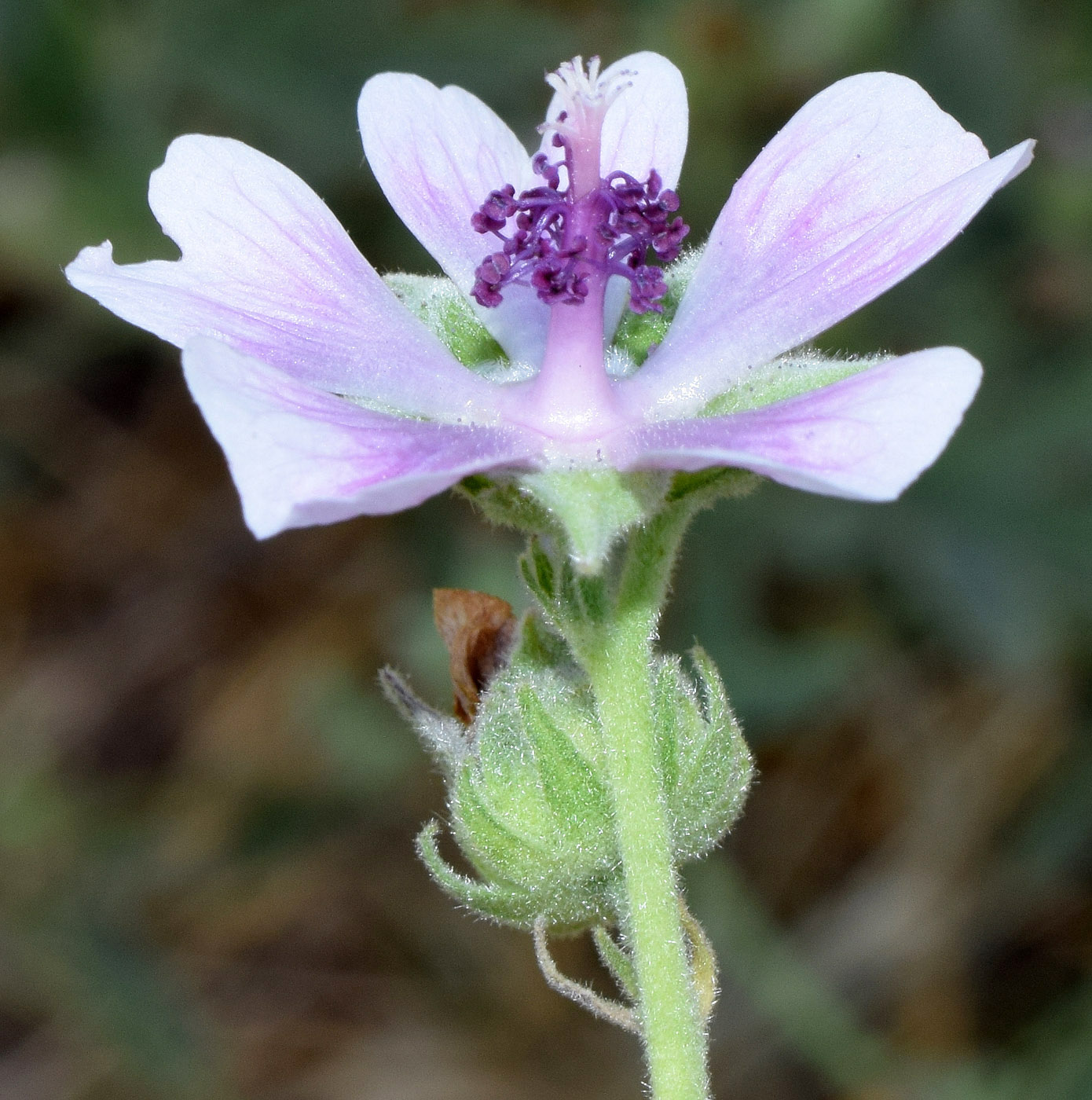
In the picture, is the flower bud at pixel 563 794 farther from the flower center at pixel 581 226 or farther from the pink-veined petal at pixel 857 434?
the flower center at pixel 581 226

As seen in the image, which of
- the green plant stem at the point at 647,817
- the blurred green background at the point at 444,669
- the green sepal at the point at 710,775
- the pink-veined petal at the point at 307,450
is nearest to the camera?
the pink-veined petal at the point at 307,450

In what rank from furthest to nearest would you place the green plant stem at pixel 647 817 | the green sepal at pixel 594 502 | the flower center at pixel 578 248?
the flower center at pixel 578 248 < the green plant stem at pixel 647 817 < the green sepal at pixel 594 502

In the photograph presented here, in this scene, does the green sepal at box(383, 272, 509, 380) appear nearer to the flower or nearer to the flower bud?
the flower

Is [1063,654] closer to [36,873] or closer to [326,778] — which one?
[326,778]

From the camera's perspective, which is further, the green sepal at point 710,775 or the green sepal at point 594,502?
the green sepal at point 710,775

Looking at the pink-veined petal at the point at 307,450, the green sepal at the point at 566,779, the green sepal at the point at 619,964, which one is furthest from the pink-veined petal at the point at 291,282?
the green sepal at the point at 619,964

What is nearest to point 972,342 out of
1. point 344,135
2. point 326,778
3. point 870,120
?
point 344,135

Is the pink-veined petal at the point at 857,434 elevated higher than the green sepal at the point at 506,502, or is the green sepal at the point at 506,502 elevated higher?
the green sepal at the point at 506,502
